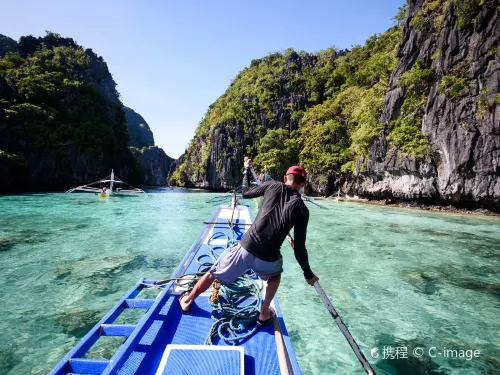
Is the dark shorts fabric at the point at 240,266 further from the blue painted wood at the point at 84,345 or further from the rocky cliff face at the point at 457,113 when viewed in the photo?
the rocky cliff face at the point at 457,113

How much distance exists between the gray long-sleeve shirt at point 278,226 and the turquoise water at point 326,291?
6.26ft

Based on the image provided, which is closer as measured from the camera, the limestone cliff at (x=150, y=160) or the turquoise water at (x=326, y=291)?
the turquoise water at (x=326, y=291)

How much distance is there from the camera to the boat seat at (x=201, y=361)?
2158mm

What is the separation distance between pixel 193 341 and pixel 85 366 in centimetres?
97

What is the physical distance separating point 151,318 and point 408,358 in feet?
11.7

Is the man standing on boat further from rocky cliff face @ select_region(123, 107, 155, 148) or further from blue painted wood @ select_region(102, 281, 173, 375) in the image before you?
rocky cliff face @ select_region(123, 107, 155, 148)

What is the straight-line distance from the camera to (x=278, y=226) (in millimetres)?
2670

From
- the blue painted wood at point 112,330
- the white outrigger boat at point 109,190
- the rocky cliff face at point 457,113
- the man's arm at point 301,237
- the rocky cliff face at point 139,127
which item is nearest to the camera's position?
the man's arm at point 301,237

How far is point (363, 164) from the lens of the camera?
28.0m

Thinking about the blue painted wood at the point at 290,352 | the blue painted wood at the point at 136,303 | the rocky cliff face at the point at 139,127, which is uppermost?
the rocky cliff face at the point at 139,127

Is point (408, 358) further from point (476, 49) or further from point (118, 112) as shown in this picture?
point (118, 112)

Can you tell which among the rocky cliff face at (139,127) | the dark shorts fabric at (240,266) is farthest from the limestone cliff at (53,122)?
the rocky cliff face at (139,127)

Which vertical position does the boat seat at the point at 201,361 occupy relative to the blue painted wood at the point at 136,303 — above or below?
above

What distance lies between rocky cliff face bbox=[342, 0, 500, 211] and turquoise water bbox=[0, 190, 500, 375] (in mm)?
8725
